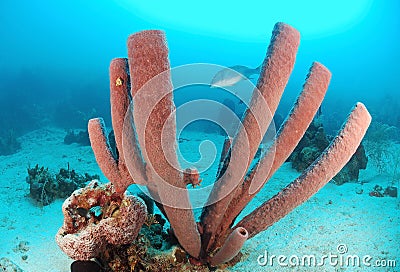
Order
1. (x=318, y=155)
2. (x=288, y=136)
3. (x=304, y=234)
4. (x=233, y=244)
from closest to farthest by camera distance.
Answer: (x=233, y=244), (x=288, y=136), (x=304, y=234), (x=318, y=155)

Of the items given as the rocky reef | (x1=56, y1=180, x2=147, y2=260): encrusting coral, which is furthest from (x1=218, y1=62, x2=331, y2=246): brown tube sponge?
the rocky reef

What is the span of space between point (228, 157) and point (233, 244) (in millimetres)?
634

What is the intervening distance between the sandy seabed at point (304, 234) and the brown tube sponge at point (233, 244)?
0.43m

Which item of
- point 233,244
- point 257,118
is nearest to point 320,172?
point 257,118

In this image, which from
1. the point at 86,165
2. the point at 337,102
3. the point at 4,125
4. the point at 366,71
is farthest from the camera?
the point at 366,71

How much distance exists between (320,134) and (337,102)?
63.8ft

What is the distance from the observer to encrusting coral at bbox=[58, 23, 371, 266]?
164cm

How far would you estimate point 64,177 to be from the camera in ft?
16.3

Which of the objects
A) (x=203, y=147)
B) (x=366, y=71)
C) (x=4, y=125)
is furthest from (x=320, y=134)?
(x=366, y=71)

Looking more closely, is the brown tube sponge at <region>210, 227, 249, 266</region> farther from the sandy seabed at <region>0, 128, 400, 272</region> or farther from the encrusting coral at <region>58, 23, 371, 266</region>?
the sandy seabed at <region>0, 128, 400, 272</region>

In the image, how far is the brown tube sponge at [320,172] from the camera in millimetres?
1932

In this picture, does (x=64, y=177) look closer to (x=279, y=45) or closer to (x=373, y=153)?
(x=279, y=45)

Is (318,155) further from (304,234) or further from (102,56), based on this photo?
(102,56)

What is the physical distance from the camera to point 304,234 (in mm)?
3051
